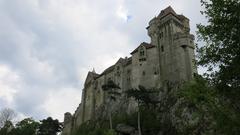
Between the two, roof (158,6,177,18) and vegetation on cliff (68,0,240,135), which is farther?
roof (158,6,177,18)

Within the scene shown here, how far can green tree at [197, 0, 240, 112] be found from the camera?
18.2 m

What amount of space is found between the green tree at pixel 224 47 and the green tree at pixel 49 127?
72.3 m

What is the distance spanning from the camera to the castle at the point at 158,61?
244 feet

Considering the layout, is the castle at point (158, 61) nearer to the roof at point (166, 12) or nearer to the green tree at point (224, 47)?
the roof at point (166, 12)

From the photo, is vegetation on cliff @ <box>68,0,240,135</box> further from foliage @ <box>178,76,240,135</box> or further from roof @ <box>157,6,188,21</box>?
roof @ <box>157,6,188,21</box>

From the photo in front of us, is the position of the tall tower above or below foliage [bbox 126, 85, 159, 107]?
above

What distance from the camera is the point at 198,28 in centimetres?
2045

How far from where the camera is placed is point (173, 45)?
7781cm

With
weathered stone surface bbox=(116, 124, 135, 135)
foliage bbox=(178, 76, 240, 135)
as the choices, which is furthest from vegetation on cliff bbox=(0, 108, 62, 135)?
foliage bbox=(178, 76, 240, 135)

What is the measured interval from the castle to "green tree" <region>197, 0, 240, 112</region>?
51.5 metres

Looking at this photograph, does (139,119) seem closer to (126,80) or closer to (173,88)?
(173,88)

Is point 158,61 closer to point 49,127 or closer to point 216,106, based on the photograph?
point 49,127

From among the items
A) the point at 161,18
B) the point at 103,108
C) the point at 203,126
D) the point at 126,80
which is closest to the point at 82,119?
the point at 103,108

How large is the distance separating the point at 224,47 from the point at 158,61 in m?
59.6
